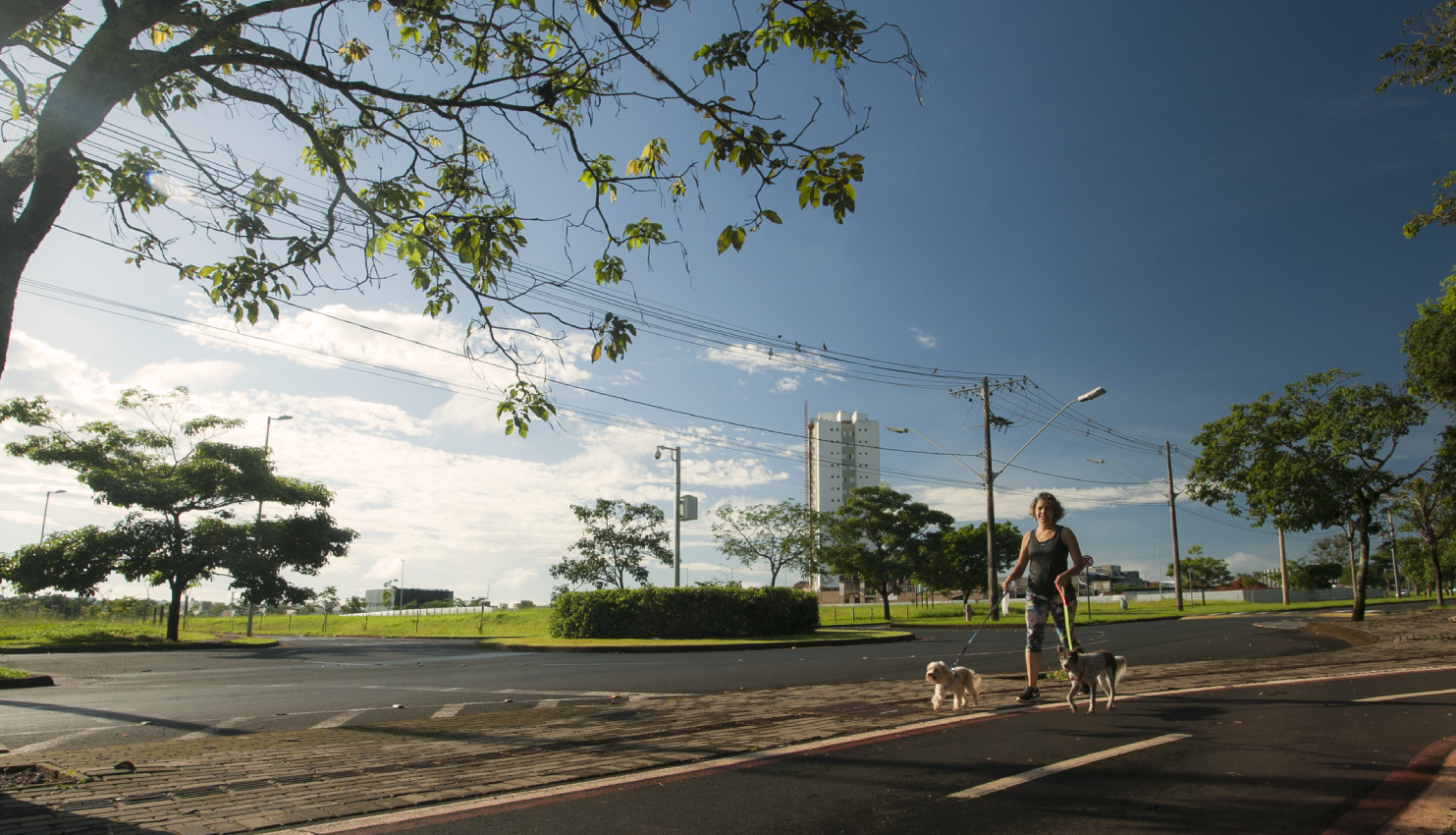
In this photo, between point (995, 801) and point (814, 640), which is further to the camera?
point (814, 640)

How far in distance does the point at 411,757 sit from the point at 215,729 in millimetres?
3084

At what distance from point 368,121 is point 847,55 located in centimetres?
386

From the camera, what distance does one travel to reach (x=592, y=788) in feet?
13.8

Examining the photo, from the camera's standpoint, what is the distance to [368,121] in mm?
6262

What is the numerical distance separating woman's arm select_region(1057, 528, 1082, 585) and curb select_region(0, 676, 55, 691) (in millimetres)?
14173

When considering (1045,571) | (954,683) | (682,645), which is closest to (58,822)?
(954,683)

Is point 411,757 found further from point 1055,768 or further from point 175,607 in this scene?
point 175,607

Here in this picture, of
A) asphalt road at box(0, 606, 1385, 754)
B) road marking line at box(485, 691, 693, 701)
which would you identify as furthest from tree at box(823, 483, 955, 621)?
road marking line at box(485, 691, 693, 701)

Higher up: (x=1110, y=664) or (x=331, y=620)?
(x=1110, y=664)

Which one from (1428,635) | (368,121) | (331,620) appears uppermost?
(368,121)

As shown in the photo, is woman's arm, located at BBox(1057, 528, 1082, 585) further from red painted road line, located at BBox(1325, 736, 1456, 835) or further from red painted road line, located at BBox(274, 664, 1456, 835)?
red painted road line, located at BBox(1325, 736, 1456, 835)

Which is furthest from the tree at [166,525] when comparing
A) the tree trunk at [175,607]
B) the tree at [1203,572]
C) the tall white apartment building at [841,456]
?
the tall white apartment building at [841,456]

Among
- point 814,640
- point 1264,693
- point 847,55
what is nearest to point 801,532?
point 814,640

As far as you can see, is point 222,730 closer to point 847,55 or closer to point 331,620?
point 847,55
